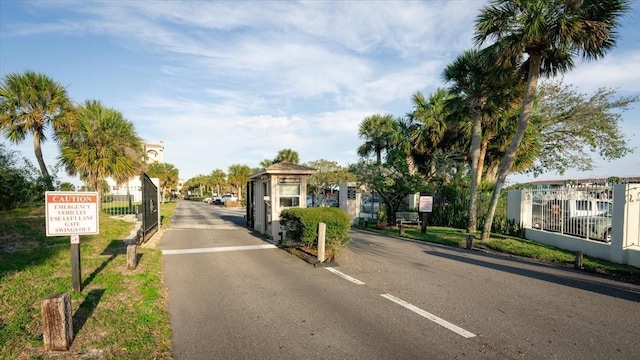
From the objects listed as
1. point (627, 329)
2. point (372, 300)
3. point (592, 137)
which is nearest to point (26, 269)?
point (372, 300)

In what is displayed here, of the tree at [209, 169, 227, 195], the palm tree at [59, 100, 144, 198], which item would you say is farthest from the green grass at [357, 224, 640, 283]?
the tree at [209, 169, 227, 195]

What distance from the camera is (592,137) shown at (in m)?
22.3

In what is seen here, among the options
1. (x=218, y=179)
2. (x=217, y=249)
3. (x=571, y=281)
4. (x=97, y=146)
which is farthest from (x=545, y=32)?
(x=218, y=179)

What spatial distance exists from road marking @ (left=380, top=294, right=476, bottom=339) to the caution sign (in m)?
5.32

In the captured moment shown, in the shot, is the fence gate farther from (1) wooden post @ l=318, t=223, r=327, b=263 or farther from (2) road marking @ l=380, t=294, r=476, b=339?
(2) road marking @ l=380, t=294, r=476, b=339

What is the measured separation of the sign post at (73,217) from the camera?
19.5ft

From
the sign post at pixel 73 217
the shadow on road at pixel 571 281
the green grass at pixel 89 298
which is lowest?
the shadow on road at pixel 571 281

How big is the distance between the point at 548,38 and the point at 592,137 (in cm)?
1430

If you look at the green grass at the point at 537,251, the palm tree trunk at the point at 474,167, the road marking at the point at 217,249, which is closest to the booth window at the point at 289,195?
the road marking at the point at 217,249

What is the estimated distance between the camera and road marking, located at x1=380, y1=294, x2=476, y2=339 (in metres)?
4.63

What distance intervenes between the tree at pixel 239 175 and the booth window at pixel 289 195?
4431 centimetres

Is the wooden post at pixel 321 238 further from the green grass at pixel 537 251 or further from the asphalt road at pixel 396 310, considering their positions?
the green grass at pixel 537 251

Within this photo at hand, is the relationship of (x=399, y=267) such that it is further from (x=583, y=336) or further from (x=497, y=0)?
(x=497, y=0)

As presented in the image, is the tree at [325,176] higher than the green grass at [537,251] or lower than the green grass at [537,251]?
higher
